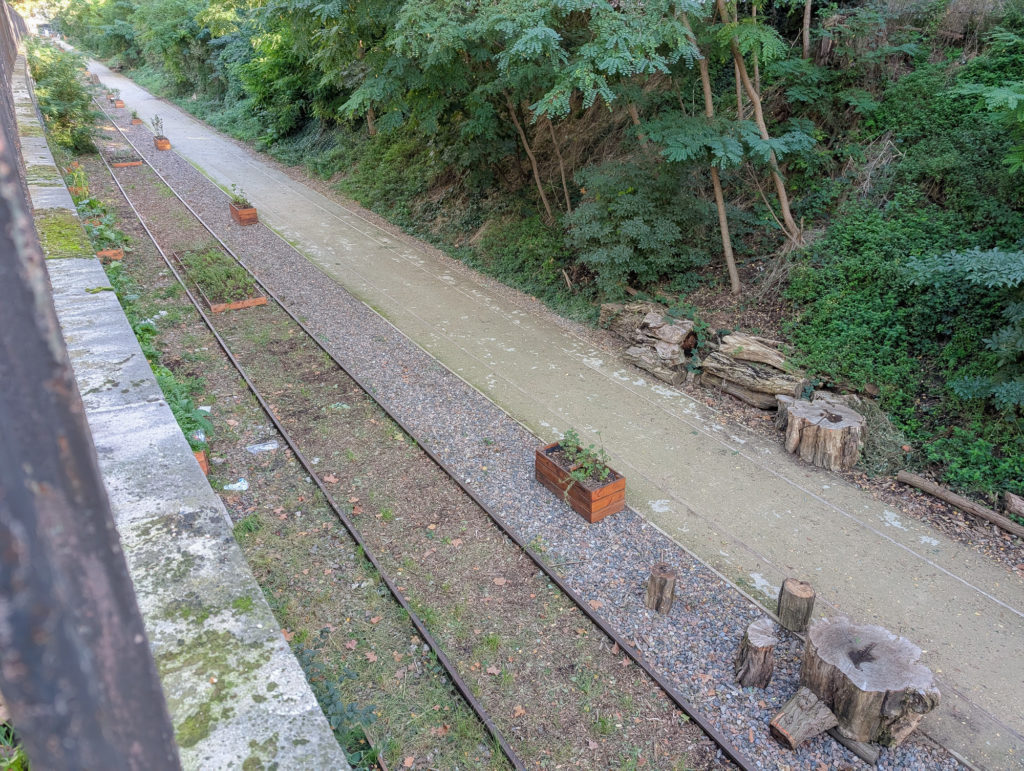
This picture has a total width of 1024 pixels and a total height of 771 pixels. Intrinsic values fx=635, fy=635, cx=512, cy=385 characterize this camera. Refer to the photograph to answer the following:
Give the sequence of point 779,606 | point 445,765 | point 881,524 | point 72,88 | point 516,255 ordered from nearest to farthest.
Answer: point 445,765
point 779,606
point 881,524
point 516,255
point 72,88

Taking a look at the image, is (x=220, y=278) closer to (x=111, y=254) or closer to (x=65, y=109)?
(x=111, y=254)

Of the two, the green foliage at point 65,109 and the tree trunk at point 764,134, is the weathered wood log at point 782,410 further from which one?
the green foliage at point 65,109

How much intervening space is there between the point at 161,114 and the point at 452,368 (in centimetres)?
3186

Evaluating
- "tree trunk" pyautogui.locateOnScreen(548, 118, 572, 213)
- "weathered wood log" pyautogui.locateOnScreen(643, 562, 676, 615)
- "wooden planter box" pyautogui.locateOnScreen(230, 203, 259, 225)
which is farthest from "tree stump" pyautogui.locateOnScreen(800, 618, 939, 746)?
"wooden planter box" pyautogui.locateOnScreen(230, 203, 259, 225)

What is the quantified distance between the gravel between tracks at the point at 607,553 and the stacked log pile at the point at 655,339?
2.70 meters

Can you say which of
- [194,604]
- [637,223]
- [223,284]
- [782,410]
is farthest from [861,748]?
[223,284]

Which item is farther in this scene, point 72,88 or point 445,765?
point 72,88

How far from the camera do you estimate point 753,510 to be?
7.42 metres

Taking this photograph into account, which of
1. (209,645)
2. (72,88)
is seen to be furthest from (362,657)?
(72,88)

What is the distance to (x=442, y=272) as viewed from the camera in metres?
14.8

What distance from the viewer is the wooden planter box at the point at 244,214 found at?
55.8 feet

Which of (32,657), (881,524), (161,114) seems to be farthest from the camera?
(161,114)

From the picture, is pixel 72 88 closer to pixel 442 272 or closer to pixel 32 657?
pixel 442 272

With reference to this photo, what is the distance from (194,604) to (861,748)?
4930 millimetres
